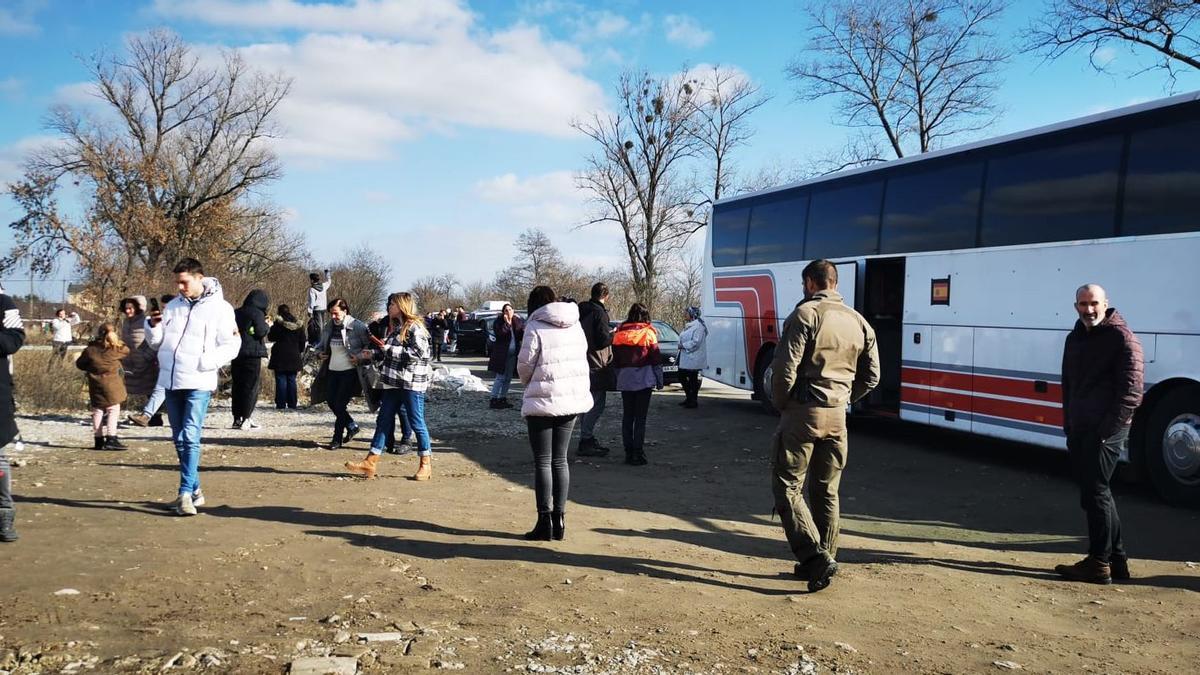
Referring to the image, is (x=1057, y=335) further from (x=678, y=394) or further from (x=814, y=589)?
(x=678, y=394)

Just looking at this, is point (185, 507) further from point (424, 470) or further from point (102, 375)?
point (102, 375)

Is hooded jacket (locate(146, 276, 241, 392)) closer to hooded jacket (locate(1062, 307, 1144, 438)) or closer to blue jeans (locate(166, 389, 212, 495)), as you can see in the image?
blue jeans (locate(166, 389, 212, 495))

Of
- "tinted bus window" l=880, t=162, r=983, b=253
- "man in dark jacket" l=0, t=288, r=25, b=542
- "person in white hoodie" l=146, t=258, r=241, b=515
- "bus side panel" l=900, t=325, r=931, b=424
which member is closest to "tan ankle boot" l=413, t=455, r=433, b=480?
"person in white hoodie" l=146, t=258, r=241, b=515

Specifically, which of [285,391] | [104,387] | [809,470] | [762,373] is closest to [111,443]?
[104,387]

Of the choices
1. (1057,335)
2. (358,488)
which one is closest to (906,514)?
(1057,335)

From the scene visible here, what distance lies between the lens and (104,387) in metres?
10.3

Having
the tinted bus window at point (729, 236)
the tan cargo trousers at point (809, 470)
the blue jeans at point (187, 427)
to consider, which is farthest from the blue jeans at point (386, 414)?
the tinted bus window at point (729, 236)

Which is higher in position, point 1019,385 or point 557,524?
point 1019,385

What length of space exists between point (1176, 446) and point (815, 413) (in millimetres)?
4836

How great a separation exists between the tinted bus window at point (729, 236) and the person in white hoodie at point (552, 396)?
29.7ft

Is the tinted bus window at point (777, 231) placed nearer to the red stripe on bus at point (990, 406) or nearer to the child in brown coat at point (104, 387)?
the red stripe on bus at point (990, 406)

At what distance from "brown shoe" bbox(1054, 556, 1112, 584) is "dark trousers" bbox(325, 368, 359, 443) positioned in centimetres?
783

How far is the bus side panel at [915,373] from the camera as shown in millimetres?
11461

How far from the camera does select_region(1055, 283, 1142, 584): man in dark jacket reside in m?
5.72
